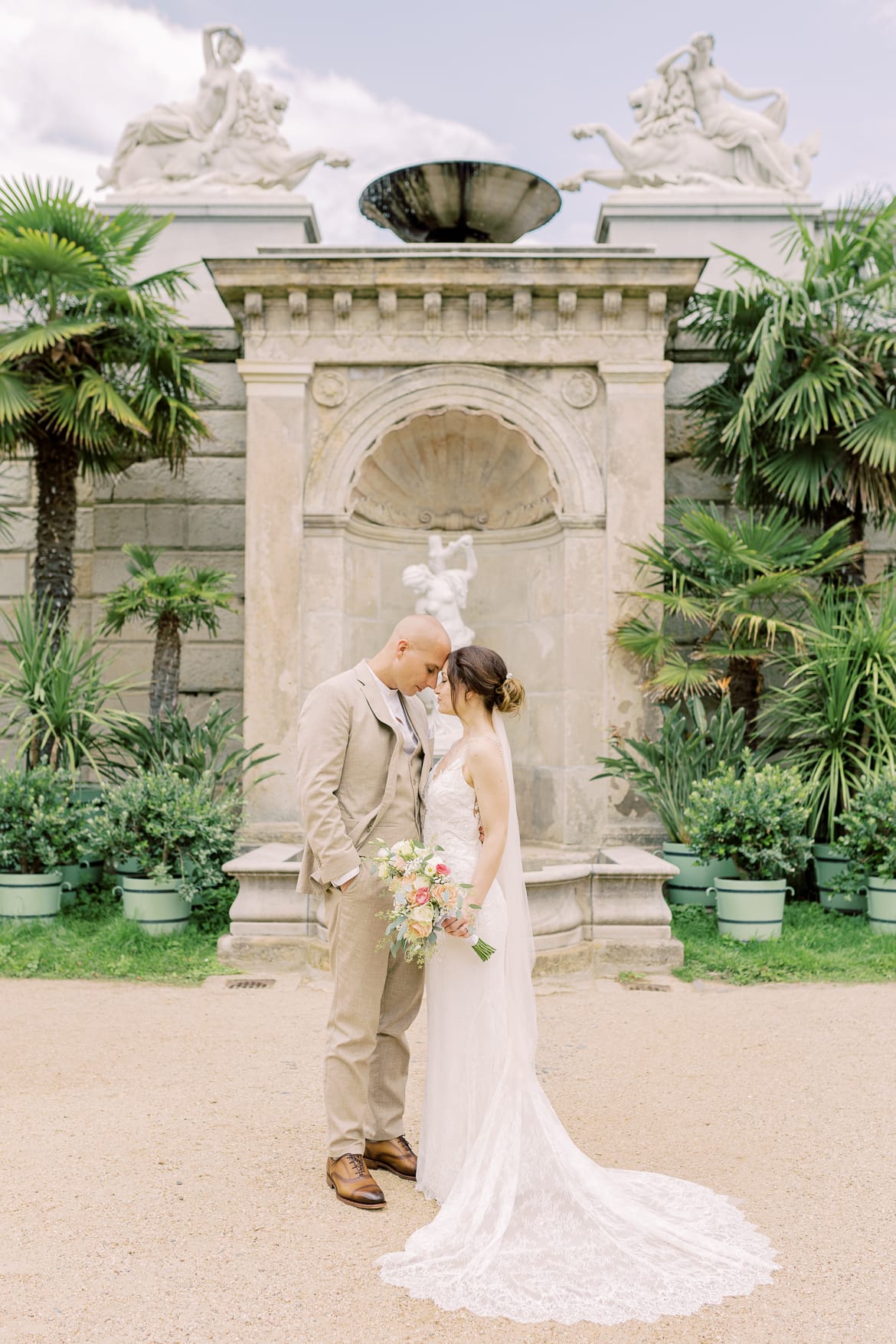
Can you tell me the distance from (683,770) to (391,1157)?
16.1 feet

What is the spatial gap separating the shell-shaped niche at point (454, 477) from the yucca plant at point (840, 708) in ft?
8.25

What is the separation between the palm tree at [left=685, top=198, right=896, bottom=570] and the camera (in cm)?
834

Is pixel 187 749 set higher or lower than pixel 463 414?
lower

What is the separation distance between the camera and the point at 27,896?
23.9ft

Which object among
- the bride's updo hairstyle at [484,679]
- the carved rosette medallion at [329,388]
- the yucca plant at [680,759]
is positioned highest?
the carved rosette medallion at [329,388]

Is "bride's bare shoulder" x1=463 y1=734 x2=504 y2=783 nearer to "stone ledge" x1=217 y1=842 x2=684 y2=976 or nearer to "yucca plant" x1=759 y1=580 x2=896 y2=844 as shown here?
"stone ledge" x1=217 y1=842 x2=684 y2=976

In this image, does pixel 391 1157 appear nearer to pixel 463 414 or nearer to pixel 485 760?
pixel 485 760

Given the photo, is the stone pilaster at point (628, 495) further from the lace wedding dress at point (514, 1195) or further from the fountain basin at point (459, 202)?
the lace wedding dress at point (514, 1195)

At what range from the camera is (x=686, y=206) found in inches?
428

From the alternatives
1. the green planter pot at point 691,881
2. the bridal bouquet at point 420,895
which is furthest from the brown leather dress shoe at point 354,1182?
the green planter pot at point 691,881

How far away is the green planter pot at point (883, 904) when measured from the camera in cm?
714

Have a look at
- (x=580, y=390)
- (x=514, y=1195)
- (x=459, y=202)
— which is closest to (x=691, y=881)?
(x=580, y=390)

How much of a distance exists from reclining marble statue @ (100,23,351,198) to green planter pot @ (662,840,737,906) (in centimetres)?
770

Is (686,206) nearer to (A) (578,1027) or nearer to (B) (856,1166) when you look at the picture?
(A) (578,1027)
